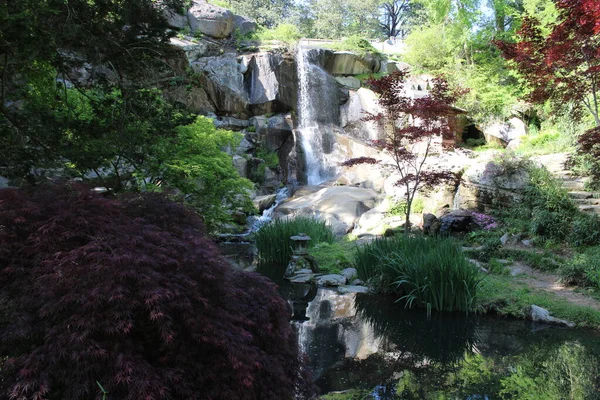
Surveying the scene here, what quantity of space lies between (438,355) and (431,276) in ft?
4.44

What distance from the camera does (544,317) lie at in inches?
196

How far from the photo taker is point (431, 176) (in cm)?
838

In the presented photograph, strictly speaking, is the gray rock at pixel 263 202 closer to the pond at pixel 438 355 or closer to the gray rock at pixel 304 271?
the gray rock at pixel 304 271

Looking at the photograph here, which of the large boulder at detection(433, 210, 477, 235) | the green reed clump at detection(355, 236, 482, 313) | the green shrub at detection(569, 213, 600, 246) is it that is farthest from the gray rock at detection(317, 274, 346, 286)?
the green shrub at detection(569, 213, 600, 246)

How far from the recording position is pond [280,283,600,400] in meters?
3.29

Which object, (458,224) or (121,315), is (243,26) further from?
(121,315)

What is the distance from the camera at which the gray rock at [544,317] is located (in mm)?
4805

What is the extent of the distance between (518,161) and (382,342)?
6.77 metres

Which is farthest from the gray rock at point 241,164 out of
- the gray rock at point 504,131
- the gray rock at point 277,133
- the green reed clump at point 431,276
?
the green reed clump at point 431,276

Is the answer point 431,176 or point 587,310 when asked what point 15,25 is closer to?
point 587,310

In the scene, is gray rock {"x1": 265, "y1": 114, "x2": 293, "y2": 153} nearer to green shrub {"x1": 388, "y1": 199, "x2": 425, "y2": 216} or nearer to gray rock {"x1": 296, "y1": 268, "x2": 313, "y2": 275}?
green shrub {"x1": 388, "y1": 199, "x2": 425, "y2": 216}

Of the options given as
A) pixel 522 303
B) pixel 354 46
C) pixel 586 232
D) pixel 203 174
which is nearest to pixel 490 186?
pixel 586 232

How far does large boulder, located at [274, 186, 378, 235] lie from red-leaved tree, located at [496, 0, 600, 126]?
5.56 metres

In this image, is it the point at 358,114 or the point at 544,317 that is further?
the point at 358,114
